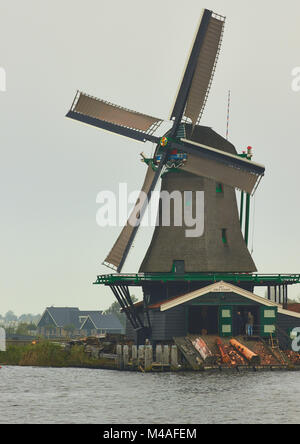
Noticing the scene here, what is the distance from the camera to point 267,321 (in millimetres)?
59750

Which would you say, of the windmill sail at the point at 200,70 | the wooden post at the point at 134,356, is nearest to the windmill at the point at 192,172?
the windmill sail at the point at 200,70

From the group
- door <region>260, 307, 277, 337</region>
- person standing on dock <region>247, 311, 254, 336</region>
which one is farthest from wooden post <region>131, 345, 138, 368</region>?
door <region>260, 307, 277, 337</region>

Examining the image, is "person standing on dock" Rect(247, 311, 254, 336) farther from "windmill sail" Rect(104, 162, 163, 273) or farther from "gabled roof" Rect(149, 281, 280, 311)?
"windmill sail" Rect(104, 162, 163, 273)

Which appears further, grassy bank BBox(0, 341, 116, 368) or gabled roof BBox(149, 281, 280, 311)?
grassy bank BBox(0, 341, 116, 368)

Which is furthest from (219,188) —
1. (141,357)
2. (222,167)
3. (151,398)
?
(151,398)

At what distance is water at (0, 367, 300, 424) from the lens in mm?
35969

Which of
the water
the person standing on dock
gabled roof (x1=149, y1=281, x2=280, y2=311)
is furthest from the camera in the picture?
the person standing on dock

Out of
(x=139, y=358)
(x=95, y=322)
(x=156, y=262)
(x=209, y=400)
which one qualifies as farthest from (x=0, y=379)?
(x=95, y=322)

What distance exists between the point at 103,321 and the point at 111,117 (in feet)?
293

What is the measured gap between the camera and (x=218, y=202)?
6247 cm

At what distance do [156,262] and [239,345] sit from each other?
28.3 feet
